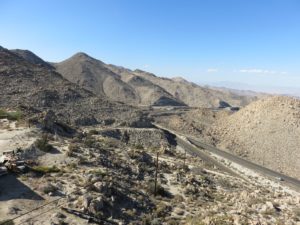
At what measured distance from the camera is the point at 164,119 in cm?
10562

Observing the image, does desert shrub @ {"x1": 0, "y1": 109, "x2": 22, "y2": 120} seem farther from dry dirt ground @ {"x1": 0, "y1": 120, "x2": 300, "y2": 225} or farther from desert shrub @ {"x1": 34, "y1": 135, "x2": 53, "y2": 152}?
desert shrub @ {"x1": 34, "y1": 135, "x2": 53, "y2": 152}

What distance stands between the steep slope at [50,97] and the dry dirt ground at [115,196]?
33.5 meters

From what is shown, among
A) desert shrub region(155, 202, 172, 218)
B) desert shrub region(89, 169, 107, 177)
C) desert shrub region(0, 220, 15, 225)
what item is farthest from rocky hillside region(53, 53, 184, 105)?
desert shrub region(0, 220, 15, 225)

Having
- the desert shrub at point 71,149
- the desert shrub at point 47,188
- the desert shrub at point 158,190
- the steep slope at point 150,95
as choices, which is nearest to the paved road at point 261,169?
the desert shrub at point 158,190

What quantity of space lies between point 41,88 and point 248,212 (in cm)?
6828

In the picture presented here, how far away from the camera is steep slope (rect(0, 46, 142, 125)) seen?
241 feet

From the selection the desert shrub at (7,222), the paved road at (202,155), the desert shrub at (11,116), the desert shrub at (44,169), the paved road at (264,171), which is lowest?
the paved road at (264,171)

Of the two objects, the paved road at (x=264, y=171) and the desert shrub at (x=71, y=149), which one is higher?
the desert shrub at (x=71, y=149)

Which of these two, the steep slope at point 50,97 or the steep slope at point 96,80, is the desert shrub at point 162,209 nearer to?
the steep slope at point 50,97

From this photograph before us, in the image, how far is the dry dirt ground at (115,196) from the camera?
23.2 meters

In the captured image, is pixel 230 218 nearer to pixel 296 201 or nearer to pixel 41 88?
pixel 296 201

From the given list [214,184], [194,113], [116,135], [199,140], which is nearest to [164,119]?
[194,113]

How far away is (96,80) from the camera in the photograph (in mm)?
173375

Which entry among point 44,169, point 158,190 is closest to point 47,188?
point 44,169
